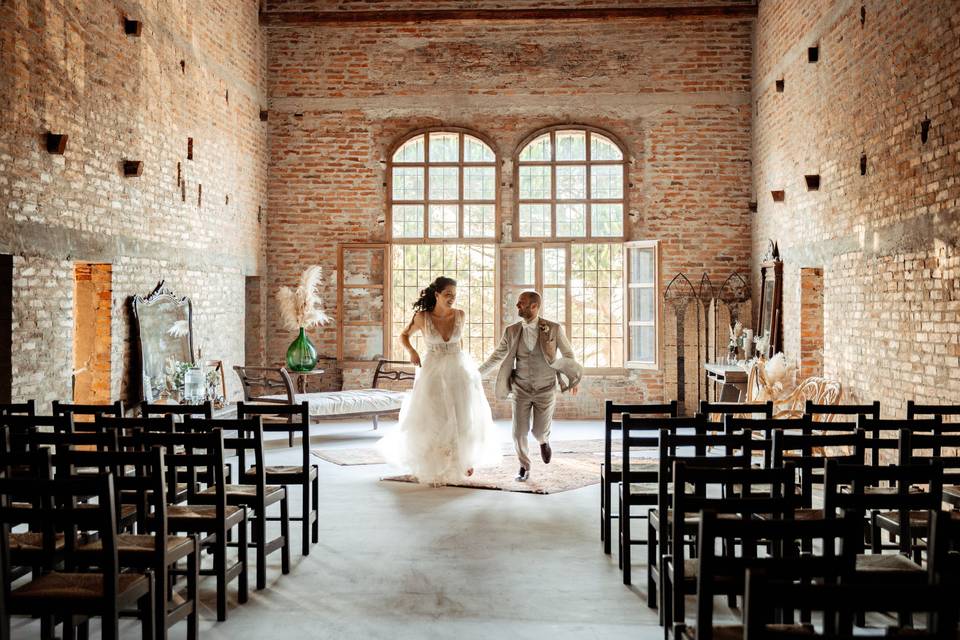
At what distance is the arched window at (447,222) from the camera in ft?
41.5

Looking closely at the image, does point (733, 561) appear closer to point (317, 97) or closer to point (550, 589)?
point (550, 589)

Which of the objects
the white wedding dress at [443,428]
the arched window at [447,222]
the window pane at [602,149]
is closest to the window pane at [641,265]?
the window pane at [602,149]

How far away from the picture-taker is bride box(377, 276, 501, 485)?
24.7ft

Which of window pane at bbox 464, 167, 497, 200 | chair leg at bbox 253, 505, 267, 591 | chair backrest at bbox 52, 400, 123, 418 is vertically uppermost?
window pane at bbox 464, 167, 497, 200

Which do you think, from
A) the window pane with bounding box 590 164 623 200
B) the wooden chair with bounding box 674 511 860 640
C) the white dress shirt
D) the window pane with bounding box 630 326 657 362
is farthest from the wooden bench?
the wooden chair with bounding box 674 511 860 640

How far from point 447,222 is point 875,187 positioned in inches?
248

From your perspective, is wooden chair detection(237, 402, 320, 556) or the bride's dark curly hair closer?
wooden chair detection(237, 402, 320, 556)

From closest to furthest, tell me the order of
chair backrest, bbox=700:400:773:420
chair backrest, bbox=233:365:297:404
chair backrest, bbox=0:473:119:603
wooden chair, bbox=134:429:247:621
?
chair backrest, bbox=0:473:119:603, wooden chair, bbox=134:429:247:621, chair backrest, bbox=700:400:773:420, chair backrest, bbox=233:365:297:404

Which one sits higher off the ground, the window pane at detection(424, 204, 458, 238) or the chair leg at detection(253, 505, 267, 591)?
the window pane at detection(424, 204, 458, 238)

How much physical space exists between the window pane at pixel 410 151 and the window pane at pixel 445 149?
0.57 ft

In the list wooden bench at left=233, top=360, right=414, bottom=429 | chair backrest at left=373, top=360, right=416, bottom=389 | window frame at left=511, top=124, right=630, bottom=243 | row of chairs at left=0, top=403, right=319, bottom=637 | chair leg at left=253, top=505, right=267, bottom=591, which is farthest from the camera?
window frame at left=511, top=124, right=630, bottom=243

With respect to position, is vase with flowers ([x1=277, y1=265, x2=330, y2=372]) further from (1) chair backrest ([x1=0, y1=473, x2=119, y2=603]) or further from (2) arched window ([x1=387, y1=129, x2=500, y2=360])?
(1) chair backrest ([x1=0, y1=473, x2=119, y2=603])

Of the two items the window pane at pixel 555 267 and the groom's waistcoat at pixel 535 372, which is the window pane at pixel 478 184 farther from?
the groom's waistcoat at pixel 535 372

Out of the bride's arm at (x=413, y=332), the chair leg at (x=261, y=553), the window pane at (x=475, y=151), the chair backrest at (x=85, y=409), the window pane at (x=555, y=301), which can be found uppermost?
the window pane at (x=475, y=151)
